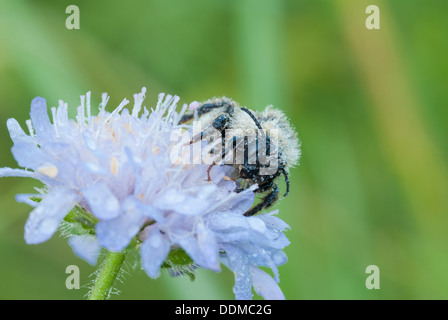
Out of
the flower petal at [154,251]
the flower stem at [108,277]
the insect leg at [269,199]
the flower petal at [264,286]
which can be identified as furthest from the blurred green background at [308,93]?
the flower petal at [154,251]

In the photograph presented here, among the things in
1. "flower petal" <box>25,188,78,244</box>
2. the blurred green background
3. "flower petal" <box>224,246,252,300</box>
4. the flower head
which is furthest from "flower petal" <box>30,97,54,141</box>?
the blurred green background

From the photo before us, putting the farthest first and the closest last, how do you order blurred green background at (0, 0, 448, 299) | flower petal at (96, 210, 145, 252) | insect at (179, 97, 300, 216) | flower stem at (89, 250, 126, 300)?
blurred green background at (0, 0, 448, 299), insect at (179, 97, 300, 216), flower stem at (89, 250, 126, 300), flower petal at (96, 210, 145, 252)


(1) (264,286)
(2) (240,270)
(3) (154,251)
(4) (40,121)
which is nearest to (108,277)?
(3) (154,251)

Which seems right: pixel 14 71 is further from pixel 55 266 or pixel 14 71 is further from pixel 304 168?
pixel 304 168

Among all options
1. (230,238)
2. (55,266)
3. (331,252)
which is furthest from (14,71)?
(230,238)

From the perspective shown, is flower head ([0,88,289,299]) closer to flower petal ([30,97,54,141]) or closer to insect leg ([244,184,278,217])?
flower petal ([30,97,54,141])

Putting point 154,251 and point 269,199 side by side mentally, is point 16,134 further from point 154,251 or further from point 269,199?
point 269,199
